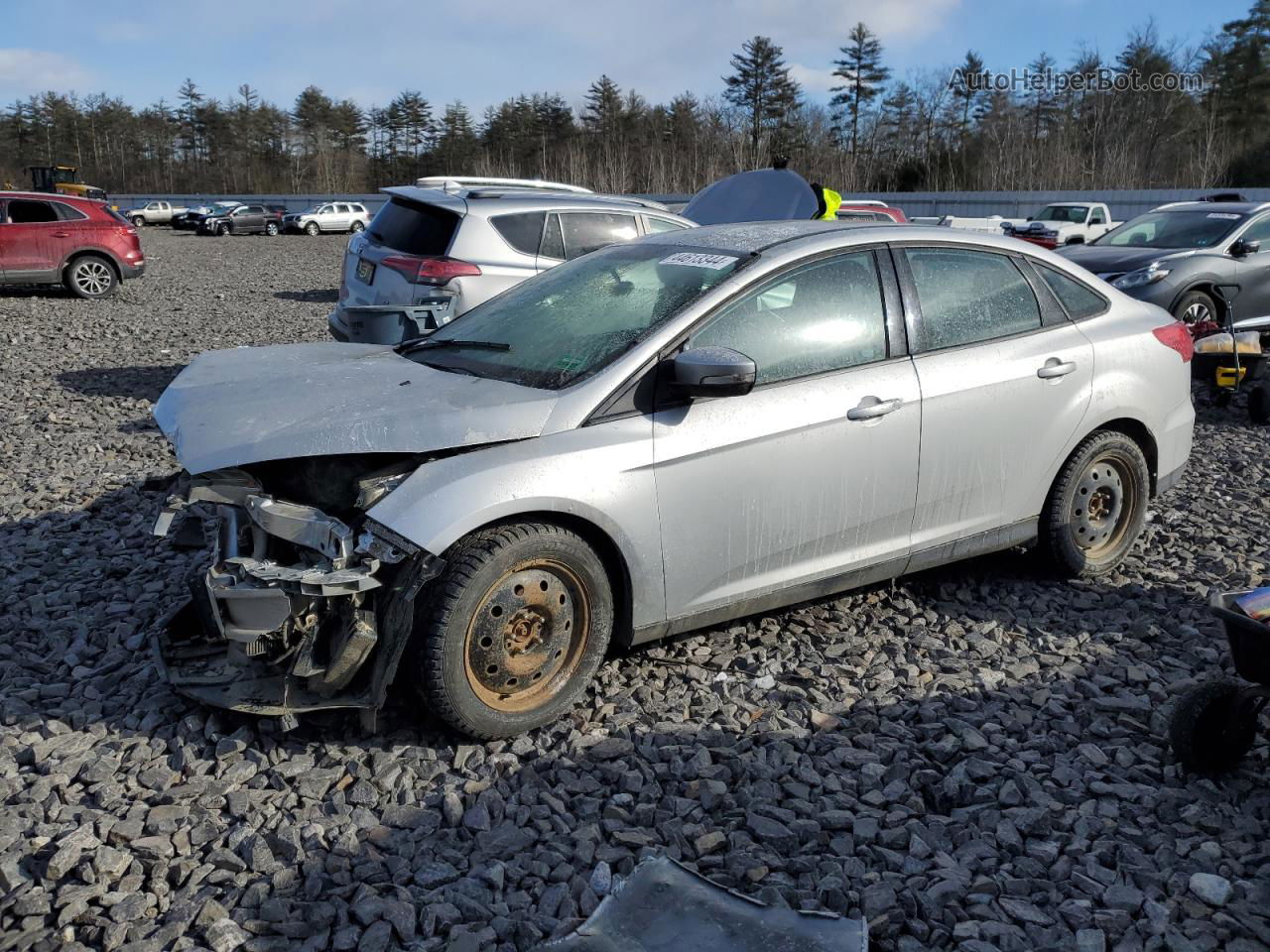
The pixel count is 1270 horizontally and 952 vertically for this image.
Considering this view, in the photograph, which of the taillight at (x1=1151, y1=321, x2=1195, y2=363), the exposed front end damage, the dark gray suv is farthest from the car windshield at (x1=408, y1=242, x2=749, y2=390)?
the dark gray suv

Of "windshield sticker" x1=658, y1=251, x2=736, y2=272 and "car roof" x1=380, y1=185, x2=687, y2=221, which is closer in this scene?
"windshield sticker" x1=658, y1=251, x2=736, y2=272

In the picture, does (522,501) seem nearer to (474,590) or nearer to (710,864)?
(474,590)

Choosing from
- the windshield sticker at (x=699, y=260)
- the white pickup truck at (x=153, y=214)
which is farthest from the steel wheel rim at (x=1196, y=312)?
the white pickup truck at (x=153, y=214)

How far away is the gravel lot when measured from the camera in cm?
281

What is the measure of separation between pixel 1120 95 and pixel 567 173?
2725cm

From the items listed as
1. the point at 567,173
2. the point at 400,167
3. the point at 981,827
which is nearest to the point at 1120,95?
the point at 567,173

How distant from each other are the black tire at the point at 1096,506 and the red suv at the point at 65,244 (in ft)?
55.0

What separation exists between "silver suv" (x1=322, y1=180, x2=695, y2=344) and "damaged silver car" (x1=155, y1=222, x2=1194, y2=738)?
365cm

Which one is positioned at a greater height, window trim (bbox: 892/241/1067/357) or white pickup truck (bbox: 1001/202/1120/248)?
white pickup truck (bbox: 1001/202/1120/248)

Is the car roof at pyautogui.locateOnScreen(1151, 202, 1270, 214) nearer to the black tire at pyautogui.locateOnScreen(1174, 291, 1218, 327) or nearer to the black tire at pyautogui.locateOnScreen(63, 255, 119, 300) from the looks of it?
the black tire at pyautogui.locateOnScreen(1174, 291, 1218, 327)

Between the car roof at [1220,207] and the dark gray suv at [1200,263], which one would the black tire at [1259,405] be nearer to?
the dark gray suv at [1200,263]

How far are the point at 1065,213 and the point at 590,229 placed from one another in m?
24.2

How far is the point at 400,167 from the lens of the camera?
8062cm

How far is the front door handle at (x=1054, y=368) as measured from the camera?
4.61 meters
